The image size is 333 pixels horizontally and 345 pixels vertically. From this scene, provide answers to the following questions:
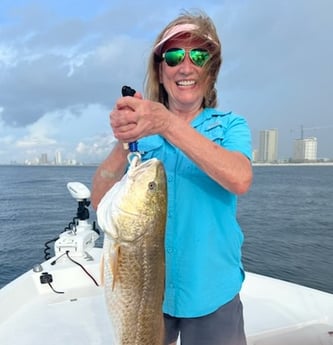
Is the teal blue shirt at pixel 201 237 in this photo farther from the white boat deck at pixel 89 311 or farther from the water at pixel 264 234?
the water at pixel 264 234

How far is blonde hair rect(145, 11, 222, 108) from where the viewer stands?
2.27 m

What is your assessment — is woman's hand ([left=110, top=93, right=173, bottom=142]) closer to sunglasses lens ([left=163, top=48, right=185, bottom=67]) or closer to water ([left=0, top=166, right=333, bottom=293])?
sunglasses lens ([left=163, top=48, right=185, bottom=67])

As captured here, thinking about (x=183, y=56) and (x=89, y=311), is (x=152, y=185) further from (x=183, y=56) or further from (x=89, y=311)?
(x=89, y=311)

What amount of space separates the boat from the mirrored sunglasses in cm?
303

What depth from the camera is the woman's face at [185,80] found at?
223cm

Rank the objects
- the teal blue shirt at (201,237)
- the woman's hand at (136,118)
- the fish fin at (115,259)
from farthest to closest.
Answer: the teal blue shirt at (201,237)
the fish fin at (115,259)
the woman's hand at (136,118)

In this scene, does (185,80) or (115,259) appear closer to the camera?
(115,259)

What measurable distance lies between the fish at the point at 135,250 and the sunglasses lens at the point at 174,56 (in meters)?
0.63

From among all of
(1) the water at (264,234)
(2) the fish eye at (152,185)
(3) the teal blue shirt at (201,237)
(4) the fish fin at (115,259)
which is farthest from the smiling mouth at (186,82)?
(1) the water at (264,234)

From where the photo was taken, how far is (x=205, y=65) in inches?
91.0

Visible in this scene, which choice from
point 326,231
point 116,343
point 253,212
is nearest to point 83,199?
point 116,343

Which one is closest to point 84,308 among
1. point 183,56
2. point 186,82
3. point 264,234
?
point 186,82

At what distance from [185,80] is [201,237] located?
89 cm

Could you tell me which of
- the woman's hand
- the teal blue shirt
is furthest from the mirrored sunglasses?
the woman's hand
